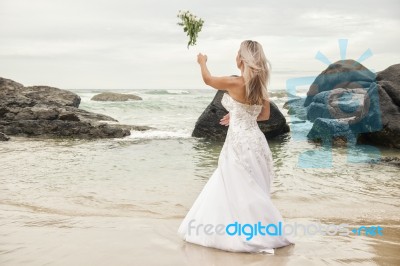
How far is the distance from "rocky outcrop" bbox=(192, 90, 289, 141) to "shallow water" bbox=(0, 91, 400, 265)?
1.48 m

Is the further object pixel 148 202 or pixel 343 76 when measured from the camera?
pixel 343 76

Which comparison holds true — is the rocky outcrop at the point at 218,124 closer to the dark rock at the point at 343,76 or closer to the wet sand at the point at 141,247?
the wet sand at the point at 141,247

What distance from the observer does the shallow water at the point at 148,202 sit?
4328 mm

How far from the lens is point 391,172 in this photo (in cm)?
1032

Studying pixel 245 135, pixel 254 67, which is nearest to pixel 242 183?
pixel 245 135

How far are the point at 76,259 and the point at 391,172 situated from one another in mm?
8800

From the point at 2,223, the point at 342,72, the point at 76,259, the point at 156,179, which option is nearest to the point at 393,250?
the point at 76,259

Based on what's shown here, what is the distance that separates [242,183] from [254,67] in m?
1.32

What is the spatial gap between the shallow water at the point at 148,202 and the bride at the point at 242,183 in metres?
0.17

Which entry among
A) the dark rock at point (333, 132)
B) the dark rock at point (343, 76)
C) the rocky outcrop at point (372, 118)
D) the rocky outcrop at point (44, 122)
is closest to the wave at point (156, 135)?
the rocky outcrop at point (44, 122)

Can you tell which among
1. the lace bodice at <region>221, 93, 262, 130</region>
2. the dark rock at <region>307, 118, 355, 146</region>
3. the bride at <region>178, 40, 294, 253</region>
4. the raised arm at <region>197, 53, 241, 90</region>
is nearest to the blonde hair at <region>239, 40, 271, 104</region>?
the bride at <region>178, 40, 294, 253</region>

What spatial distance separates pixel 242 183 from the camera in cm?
457

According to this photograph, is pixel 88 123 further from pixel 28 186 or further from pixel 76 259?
pixel 76 259

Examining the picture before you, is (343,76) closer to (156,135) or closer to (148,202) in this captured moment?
(156,135)
